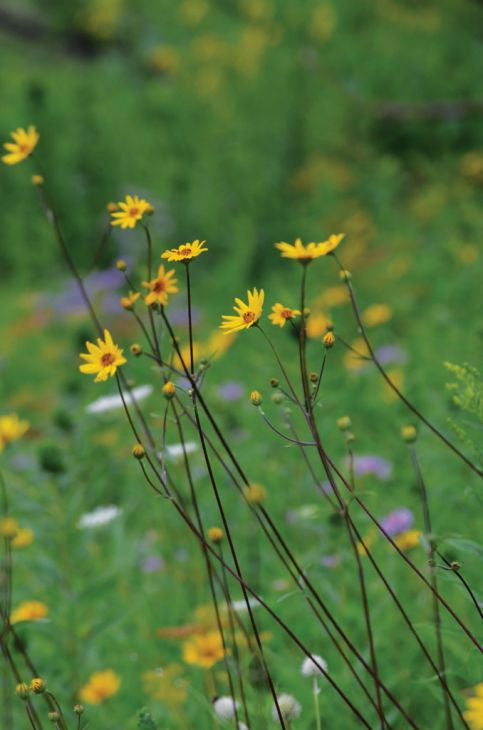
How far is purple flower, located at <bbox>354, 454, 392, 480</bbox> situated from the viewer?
6.44 feet

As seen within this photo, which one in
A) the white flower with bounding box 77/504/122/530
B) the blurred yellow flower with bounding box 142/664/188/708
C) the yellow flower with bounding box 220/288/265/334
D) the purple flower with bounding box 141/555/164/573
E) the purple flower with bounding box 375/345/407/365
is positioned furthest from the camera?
the purple flower with bounding box 375/345/407/365

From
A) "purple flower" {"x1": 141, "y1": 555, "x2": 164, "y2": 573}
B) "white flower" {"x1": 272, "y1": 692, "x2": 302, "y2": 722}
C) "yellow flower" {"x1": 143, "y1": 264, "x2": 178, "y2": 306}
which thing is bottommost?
"purple flower" {"x1": 141, "y1": 555, "x2": 164, "y2": 573}

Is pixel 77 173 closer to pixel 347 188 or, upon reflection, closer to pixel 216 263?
pixel 216 263

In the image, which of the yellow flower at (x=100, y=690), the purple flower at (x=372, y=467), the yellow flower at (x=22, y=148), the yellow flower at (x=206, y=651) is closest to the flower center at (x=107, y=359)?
the yellow flower at (x=22, y=148)

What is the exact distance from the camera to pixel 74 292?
4.98 meters

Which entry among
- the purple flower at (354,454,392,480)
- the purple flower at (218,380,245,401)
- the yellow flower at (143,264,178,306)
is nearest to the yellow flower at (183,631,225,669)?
the yellow flower at (143,264,178,306)

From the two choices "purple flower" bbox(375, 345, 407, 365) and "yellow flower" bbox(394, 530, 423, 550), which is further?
"purple flower" bbox(375, 345, 407, 365)

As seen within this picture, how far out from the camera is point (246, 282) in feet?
15.5

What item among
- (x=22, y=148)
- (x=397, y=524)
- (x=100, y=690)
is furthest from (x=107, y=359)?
(x=397, y=524)

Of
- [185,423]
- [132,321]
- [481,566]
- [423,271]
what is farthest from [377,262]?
[481,566]

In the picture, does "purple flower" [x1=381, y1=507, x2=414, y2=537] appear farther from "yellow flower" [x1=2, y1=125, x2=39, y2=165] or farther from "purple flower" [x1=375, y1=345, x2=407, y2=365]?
"purple flower" [x1=375, y1=345, x2=407, y2=365]

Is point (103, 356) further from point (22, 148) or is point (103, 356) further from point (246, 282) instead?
point (246, 282)

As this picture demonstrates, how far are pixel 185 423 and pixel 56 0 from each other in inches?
415

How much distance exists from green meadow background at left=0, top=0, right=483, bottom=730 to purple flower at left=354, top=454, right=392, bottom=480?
0.14 ft
